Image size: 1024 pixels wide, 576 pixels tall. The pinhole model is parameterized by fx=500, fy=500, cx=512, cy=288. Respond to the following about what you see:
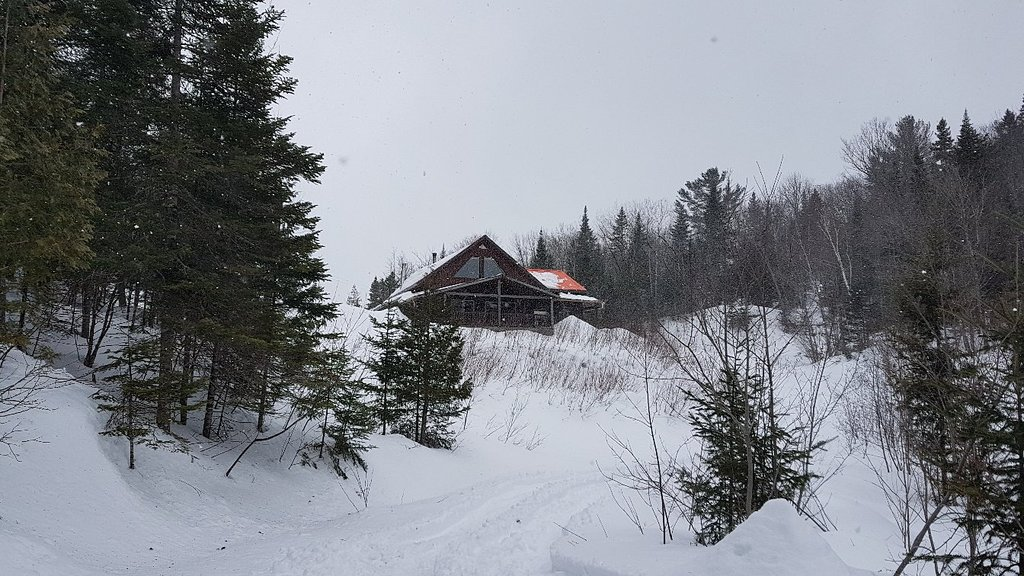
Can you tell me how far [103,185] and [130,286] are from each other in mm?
1891

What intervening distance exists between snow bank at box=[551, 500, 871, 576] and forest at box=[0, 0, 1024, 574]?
1.11 metres

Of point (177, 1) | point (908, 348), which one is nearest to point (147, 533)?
point (177, 1)

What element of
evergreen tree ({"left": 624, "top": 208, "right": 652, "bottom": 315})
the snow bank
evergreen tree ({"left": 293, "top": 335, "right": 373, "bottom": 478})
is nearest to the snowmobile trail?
the snow bank

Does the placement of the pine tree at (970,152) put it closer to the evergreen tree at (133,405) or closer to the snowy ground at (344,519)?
the snowy ground at (344,519)

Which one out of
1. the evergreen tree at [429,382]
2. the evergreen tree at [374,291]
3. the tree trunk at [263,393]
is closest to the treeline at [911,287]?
the evergreen tree at [429,382]

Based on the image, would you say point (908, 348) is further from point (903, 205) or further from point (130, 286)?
point (903, 205)

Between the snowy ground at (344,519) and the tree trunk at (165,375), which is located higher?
the tree trunk at (165,375)

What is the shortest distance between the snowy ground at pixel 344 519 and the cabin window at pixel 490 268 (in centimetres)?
2181

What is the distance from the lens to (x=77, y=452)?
6.84 metres

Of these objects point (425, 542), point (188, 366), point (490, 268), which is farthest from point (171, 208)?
point (490, 268)

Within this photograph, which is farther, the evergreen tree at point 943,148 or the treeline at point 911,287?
the evergreen tree at point 943,148

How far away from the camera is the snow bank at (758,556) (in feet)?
12.1

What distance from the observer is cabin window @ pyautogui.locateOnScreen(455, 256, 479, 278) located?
3427cm

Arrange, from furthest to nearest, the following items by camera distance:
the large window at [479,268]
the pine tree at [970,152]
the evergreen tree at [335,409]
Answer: the large window at [479,268] → the pine tree at [970,152] → the evergreen tree at [335,409]
